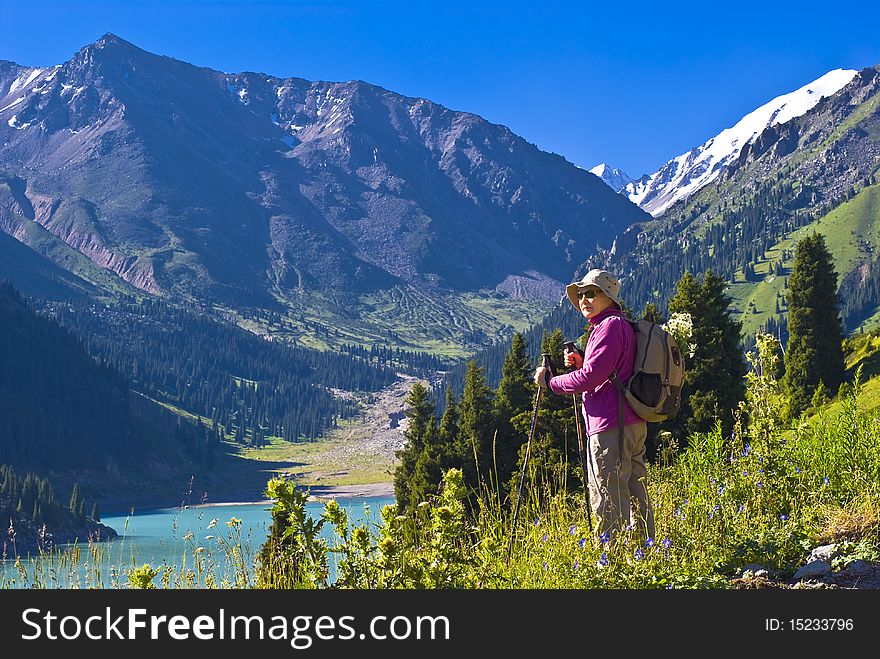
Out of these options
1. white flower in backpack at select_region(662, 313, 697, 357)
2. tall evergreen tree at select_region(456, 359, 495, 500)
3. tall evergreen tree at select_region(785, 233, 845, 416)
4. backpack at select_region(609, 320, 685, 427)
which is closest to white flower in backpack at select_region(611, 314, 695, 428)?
backpack at select_region(609, 320, 685, 427)

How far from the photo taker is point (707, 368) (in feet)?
115

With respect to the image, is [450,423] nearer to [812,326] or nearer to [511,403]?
[511,403]

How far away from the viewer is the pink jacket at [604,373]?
838 centimetres

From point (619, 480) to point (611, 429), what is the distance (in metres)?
0.48

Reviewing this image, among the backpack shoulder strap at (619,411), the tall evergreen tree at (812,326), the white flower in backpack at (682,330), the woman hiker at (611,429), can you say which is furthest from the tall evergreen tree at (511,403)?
the backpack shoulder strap at (619,411)

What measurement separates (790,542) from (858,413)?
3.41m

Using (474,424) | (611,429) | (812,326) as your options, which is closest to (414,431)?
(474,424)

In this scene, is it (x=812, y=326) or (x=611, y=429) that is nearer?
(x=611, y=429)

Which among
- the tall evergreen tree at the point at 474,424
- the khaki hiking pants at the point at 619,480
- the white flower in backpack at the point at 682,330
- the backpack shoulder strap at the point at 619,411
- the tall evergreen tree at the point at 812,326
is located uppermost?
the tall evergreen tree at the point at 812,326

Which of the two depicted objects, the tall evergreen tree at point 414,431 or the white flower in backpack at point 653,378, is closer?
the white flower in backpack at point 653,378

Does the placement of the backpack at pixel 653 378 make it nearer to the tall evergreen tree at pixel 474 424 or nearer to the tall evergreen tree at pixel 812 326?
the tall evergreen tree at pixel 474 424

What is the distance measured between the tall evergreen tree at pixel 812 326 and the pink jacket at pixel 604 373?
38.3 m

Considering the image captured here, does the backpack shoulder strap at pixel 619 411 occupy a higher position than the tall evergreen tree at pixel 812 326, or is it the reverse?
the tall evergreen tree at pixel 812 326

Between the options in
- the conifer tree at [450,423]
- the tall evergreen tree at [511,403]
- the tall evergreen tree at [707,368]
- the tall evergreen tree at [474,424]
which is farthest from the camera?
the conifer tree at [450,423]
